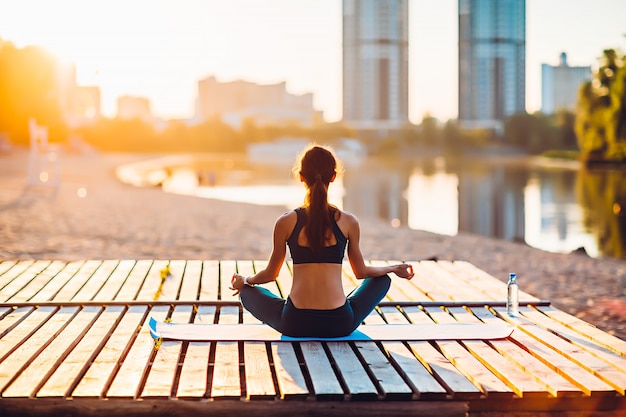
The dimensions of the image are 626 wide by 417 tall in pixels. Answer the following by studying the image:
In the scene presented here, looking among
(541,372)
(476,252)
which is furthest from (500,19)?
(541,372)

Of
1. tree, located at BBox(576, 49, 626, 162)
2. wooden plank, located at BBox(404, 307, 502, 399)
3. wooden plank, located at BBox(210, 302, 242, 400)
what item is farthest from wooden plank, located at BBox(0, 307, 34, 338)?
tree, located at BBox(576, 49, 626, 162)

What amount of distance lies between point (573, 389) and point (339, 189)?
1467 inches

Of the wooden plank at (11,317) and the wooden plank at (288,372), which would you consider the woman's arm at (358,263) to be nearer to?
the wooden plank at (288,372)

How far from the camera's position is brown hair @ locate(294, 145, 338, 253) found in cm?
426

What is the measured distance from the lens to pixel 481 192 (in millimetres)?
38781

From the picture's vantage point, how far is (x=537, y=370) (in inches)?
161

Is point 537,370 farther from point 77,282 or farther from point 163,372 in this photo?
point 77,282

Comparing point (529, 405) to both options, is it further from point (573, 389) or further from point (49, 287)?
point (49, 287)

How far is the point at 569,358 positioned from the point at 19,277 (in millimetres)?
4688

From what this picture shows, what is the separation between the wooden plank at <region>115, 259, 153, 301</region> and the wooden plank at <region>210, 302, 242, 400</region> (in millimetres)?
1668

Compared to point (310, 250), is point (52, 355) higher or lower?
lower

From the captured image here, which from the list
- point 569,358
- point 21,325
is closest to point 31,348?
point 21,325

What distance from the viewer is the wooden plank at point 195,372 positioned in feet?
12.1

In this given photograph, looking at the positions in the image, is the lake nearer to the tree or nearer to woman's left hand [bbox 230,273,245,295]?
the tree
